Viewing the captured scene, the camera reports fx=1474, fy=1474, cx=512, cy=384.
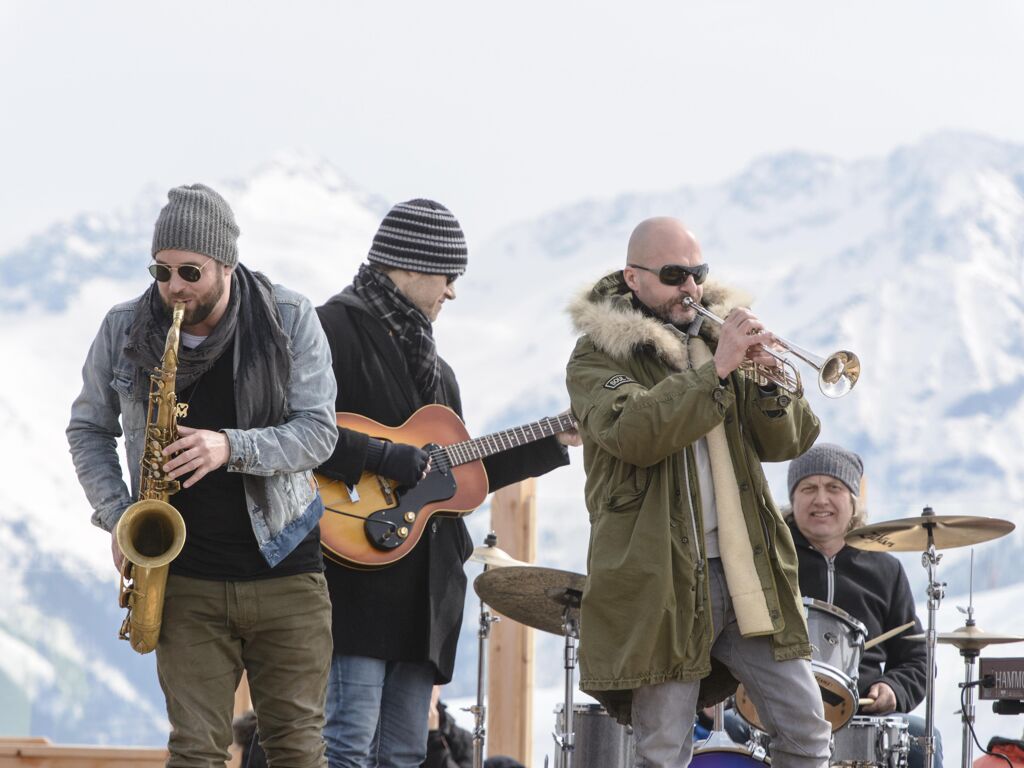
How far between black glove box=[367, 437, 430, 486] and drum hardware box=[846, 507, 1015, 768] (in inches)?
73.8

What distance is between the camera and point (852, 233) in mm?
32969

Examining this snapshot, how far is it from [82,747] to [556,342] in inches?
931

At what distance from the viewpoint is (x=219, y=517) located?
11.3 feet

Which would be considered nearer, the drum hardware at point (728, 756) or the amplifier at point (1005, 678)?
the drum hardware at point (728, 756)

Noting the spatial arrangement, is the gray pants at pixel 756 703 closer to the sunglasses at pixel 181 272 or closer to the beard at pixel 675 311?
the beard at pixel 675 311

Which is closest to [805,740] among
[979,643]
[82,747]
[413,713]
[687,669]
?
[687,669]

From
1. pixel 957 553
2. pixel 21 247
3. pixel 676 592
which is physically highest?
pixel 21 247

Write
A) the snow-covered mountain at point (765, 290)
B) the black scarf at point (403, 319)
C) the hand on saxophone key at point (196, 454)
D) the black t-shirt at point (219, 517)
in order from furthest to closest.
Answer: the snow-covered mountain at point (765, 290)
the black scarf at point (403, 319)
the black t-shirt at point (219, 517)
the hand on saxophone key at point (196, 454)

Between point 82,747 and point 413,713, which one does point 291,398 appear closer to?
point 413,713

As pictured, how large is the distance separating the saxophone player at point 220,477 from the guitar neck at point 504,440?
1098mm

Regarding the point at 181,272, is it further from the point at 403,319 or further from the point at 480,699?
the point at 480,699

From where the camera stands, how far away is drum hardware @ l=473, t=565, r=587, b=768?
4898 mm

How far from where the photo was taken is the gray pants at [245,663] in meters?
3.33

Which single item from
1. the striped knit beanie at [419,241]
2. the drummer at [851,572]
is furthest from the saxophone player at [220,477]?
the drummer at [851,572]
